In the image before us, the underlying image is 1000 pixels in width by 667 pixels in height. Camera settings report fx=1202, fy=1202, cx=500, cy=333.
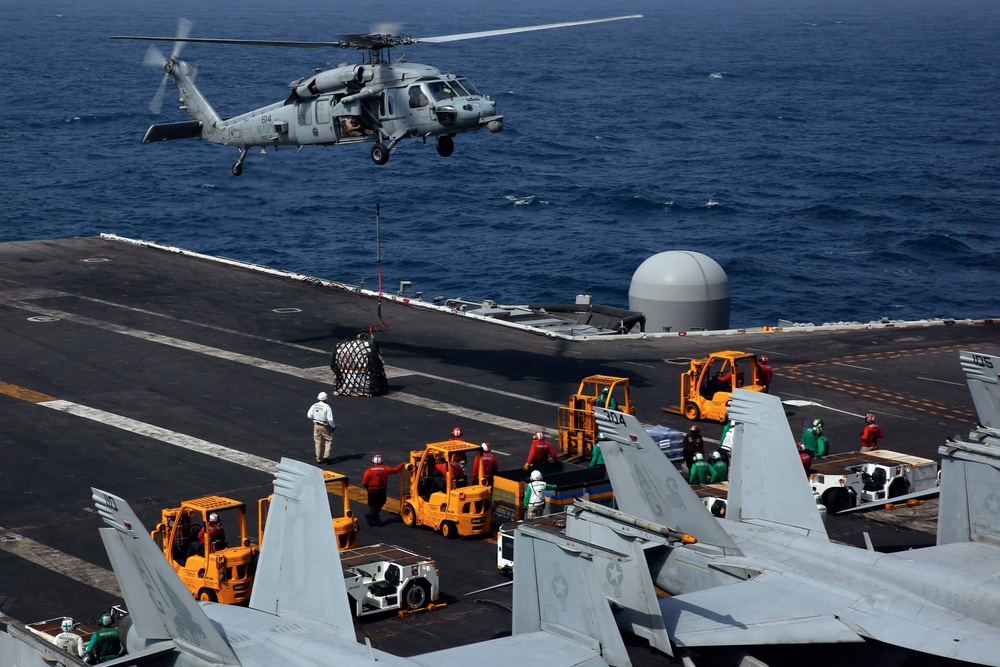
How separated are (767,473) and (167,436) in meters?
18.5

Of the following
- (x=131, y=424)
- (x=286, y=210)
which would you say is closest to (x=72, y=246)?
(x=131, y=424)

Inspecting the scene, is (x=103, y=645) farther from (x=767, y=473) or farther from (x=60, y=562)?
(x=767, y=473)

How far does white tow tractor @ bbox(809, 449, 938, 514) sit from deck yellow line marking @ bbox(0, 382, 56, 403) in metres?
22.9

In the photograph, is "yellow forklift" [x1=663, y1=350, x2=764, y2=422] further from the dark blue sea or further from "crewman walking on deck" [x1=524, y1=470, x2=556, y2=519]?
the dark blue sea

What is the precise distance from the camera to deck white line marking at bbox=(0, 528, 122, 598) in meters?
24.0

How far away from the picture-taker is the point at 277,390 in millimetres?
38562

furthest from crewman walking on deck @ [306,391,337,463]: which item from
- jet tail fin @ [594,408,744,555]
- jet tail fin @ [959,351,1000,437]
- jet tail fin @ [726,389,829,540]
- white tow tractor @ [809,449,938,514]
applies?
jet tail fin @ [959,351,1000,437]

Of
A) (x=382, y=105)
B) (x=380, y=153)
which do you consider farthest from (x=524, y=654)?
(x=382, y=105)

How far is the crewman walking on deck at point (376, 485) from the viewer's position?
87.8 ft

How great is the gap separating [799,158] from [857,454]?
294 feet

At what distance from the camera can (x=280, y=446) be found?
3334cm

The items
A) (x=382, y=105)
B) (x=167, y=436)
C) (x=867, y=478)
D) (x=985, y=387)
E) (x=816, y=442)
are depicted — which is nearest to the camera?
(x=985, y=387)

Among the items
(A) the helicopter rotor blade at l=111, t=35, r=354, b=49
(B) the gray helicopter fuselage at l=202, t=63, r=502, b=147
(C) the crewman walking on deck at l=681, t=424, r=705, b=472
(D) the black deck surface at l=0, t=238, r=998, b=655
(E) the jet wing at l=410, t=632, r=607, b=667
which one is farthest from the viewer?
(B) the gray helicopter fuselage at l=202, t=63, r=502, b=147

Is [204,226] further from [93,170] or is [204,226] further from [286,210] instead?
[93,170]
